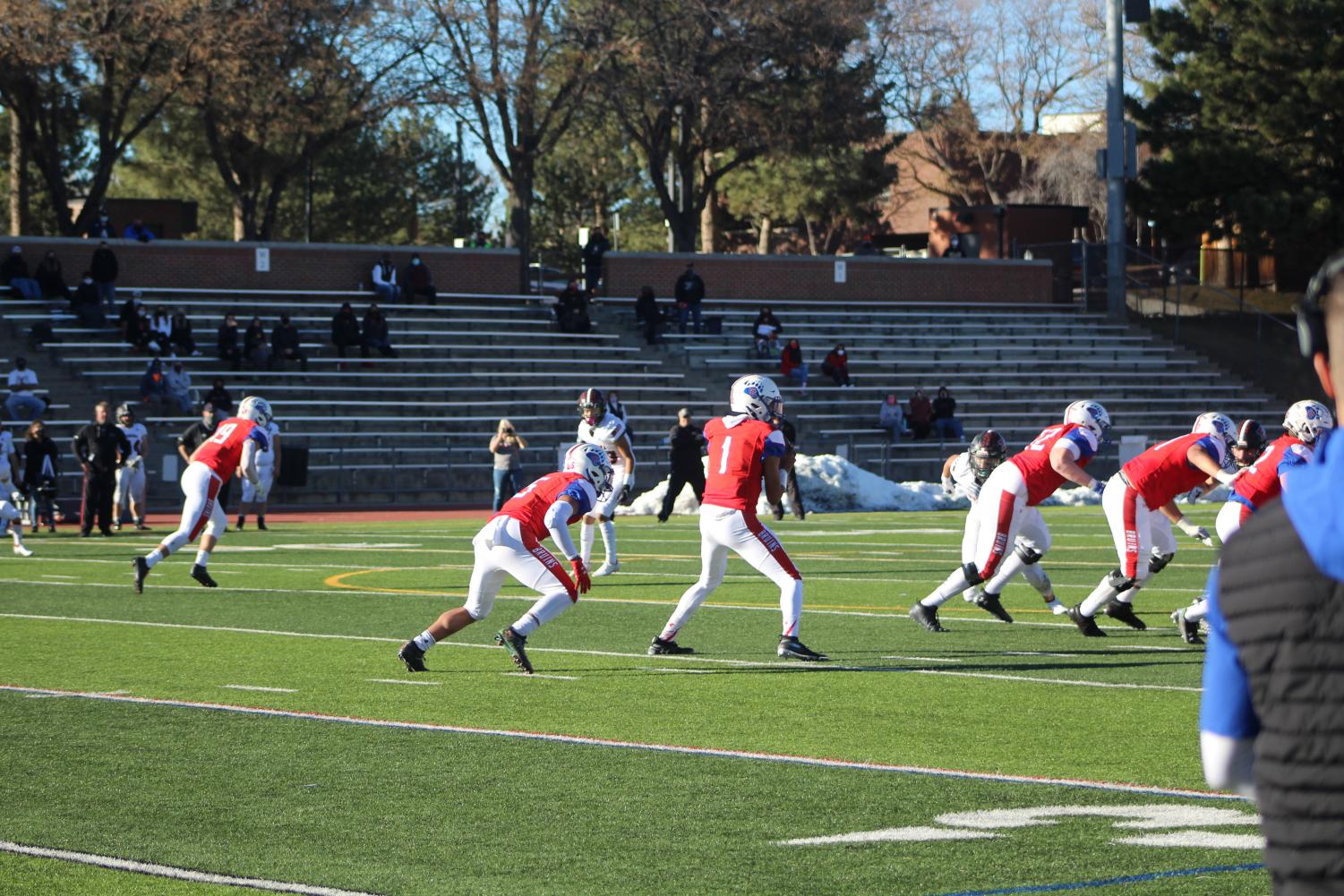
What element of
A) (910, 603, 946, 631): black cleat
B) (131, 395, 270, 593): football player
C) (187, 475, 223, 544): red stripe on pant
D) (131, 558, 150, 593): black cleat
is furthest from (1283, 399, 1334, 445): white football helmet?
(131, 558, 150, 593): black cleat

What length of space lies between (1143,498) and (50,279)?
28247mm

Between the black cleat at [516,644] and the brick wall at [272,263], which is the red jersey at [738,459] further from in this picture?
the brick wall at [272,263]

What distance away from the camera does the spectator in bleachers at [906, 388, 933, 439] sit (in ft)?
120

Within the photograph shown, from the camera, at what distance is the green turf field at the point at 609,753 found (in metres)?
6.51

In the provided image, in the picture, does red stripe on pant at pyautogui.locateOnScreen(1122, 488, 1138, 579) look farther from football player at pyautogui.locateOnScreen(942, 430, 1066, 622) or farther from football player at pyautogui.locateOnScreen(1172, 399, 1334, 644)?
football player at pyautogui.locateOnScreen(942, 430, 1066, 622)

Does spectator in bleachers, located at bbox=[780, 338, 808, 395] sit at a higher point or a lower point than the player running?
higher

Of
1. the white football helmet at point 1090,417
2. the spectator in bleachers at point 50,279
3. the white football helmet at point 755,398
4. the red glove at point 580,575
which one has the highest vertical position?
→ the spectator in bleachers at point 50,279

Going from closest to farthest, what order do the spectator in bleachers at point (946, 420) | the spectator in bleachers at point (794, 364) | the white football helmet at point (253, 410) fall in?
the white football helmet at point (253, 410) → the spectator in bleachers at point (946, 420) → the spectator in bleachers at point (794, 364)

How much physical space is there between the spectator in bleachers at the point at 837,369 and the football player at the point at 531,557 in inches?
1101

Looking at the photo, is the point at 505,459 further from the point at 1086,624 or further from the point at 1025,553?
the point at 1086,624

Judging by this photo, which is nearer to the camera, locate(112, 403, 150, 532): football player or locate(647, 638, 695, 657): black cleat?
locate(647, 638, 695, 657): black cleat

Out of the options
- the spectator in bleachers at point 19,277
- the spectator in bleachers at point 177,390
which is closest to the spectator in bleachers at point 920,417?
the spectator in bleachers at point 177,390

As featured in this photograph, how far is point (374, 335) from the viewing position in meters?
37.5

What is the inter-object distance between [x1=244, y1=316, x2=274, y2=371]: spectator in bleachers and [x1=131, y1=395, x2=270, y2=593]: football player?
17695mm
